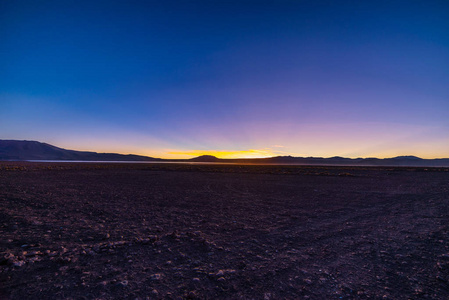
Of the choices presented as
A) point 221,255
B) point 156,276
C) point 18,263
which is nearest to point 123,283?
point 156,276

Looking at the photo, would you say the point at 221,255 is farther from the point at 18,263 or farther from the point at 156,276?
the point at 18,263

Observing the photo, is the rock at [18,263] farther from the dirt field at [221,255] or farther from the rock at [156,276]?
the rock at [156,276]

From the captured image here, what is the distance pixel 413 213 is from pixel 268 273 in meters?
7.59

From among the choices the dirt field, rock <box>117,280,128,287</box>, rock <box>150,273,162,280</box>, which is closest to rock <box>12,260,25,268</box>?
the dirt field

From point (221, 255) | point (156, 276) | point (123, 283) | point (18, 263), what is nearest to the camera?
point (123, 283)

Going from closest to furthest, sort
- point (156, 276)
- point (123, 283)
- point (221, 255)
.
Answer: point (123, 283), point (156, 276), point (221, 255)

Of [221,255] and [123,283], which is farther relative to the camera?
[221,255]

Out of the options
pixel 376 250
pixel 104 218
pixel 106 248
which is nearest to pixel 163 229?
pixel 106 248

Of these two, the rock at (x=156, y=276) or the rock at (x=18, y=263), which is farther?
the rock at (x=18, y=263)

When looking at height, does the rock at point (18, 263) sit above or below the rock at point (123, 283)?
above

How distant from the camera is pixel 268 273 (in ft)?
11.7

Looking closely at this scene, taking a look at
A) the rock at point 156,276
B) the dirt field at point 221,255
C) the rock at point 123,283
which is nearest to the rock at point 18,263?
the dirt field at point 221,255

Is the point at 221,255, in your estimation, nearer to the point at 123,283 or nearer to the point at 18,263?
the point at 123,283

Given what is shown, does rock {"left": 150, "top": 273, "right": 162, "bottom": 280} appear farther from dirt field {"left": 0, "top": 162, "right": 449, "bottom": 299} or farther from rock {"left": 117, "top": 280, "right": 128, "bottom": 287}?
rock {"left": 117, "top": 280, "right": 128, "bottom": 287}
